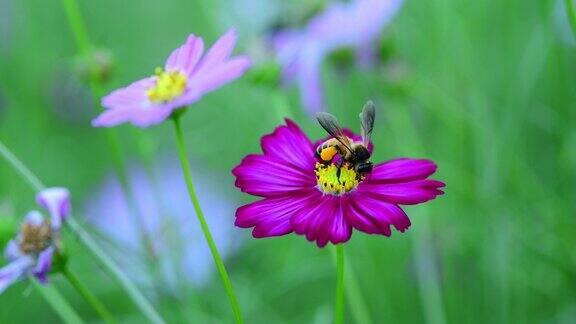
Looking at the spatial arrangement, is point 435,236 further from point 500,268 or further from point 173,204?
point 173,204

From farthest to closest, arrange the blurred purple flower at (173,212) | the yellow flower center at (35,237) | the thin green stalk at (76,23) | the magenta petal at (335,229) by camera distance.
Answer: the blurred purple flower at (173,212), the thin green stalk at (76,23), the yellow flower center at (35,237), the magenta petal at (335,229)

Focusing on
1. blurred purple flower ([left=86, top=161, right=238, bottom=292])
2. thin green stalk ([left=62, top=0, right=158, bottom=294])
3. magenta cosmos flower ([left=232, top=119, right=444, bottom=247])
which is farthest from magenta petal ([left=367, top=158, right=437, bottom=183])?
blurred purple flower ([left=86, top=161, right=238, bottom=292])

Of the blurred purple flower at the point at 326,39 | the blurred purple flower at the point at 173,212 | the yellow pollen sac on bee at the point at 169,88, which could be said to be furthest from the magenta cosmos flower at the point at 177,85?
the blurred purple flower at the point at 173,212

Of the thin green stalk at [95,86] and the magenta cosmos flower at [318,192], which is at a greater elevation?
the thin green stalk at [95,86]

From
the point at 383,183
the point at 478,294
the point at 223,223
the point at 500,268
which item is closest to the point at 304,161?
the point at 383,183

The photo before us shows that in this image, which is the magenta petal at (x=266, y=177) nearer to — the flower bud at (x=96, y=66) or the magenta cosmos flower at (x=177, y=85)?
the magenta cosmos flower at (x=177, y=85)

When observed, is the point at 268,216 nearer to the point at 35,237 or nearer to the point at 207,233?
the point at 207,233

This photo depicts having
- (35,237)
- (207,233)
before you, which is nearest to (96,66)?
(35,237)

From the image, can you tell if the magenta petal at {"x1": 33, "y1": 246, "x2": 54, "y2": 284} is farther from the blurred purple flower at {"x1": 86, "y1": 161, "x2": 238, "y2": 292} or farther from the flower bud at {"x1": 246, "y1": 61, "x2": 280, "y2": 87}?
the blurred purple flower at {"x1": 86, "y1": 161, "x2": 238, "y2": 292}
